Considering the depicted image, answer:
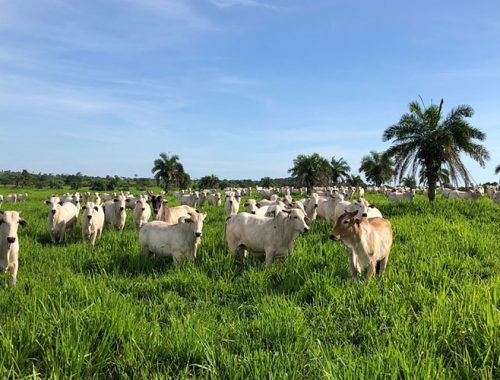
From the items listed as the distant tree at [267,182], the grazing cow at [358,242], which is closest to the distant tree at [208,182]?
the distant tree at [267,182]

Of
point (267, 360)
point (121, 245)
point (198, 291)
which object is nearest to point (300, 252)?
point (198, 291)

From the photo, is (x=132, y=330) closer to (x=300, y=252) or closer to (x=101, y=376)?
(x=101, y=376)

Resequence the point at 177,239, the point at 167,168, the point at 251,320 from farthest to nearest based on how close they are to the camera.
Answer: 1. the point at 167,168
2. the point at 177,239
3. the point at 251,320

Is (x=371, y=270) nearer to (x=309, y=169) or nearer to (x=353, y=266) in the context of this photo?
(x=353, y=266)

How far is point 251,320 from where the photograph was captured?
16.3 ft

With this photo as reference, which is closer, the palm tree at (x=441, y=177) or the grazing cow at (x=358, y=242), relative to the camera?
the grazing cow at (x=358, y=242)

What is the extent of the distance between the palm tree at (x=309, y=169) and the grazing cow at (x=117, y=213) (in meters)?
28.0

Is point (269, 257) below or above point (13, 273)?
above

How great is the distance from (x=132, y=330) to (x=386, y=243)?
5.18 m

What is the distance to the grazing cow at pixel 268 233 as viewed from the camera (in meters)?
8.40

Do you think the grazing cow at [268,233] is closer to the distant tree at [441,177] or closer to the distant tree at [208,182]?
the distant tree at [441,177]

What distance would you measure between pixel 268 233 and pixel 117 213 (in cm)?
839

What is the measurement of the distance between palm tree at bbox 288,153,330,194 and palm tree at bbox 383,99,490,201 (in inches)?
806

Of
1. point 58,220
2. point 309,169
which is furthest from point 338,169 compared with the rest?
point 58,220
